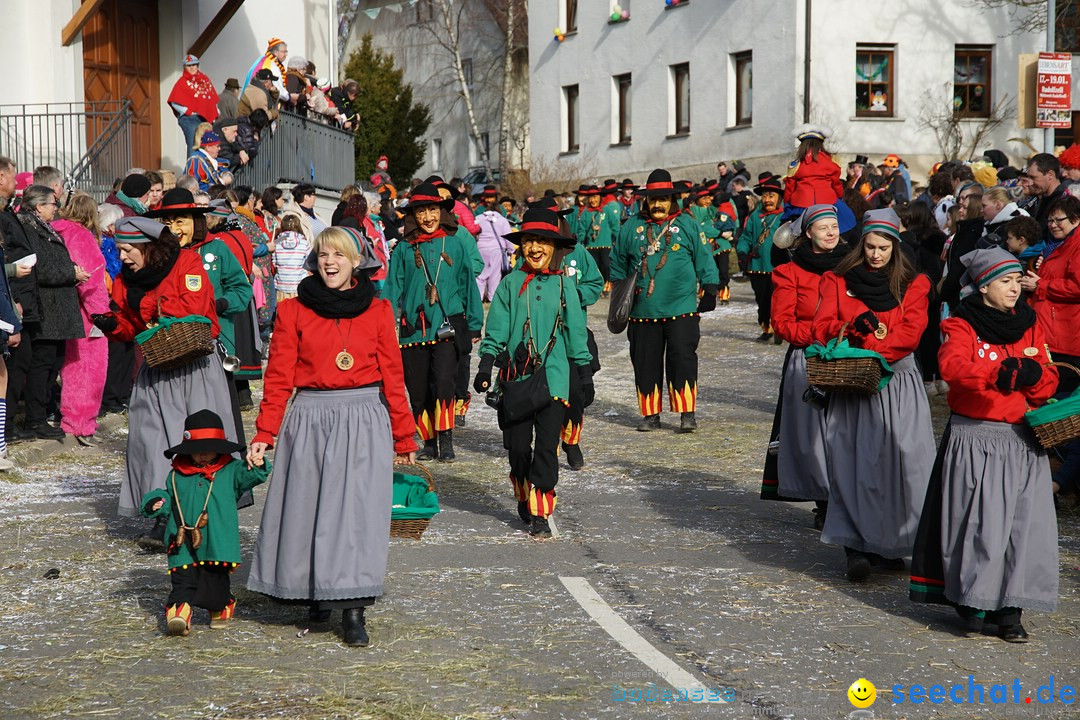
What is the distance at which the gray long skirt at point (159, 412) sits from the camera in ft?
27.3

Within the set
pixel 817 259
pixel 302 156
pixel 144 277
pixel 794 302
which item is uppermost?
pixel 302 156

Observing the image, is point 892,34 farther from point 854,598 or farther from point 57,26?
point 854,598

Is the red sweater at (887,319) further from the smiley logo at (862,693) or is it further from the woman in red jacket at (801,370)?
the smiley logo at (862,693)

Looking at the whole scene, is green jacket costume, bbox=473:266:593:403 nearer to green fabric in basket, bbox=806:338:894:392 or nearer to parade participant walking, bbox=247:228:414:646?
green fabric in basket, bbox=806:338:894:392

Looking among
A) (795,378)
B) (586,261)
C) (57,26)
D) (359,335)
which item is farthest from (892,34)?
(359,335)

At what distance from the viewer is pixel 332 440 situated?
659 cm

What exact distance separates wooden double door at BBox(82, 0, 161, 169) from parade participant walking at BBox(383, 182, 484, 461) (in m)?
10.2

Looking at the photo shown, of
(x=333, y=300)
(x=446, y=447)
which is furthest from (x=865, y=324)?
(x=446, y=447)

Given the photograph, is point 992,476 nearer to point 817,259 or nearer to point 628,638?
point 628,638

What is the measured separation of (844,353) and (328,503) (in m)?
2.87

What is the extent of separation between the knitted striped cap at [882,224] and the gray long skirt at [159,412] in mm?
3738

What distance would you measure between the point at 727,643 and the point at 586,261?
6.44m

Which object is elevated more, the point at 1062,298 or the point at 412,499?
the point at 1062,298

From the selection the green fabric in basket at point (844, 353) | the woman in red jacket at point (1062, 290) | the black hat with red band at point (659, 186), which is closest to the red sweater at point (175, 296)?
the green fabric in basket at point (844, 353)
